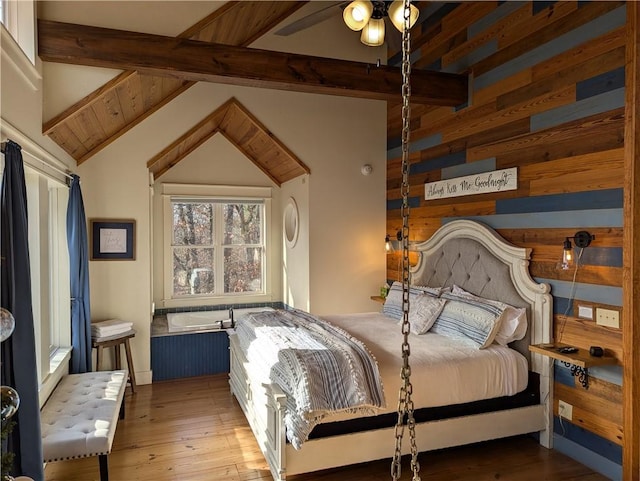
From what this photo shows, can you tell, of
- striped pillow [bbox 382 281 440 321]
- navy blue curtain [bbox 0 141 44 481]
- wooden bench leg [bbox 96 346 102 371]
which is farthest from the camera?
wooden bench leg [bbox 96 346 102 371]

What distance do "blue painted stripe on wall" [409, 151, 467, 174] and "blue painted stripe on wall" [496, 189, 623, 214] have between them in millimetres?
616

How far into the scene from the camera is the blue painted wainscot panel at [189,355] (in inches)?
176

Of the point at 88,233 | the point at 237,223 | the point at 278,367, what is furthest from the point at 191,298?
the point at 278,367

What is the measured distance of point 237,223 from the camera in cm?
570

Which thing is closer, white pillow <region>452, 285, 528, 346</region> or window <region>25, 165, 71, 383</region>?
window <region>25, 165, 71, 383</region>

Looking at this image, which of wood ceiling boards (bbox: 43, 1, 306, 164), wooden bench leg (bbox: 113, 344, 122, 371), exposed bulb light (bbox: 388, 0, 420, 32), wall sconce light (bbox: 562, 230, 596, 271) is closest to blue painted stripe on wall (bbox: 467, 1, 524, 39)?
exposed bulb light (bbox: 388, 0, 420, 32)

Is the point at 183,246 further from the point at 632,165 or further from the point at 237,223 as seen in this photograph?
the point at 632,165

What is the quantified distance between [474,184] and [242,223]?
10.1ft

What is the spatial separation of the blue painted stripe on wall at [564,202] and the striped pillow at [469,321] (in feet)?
2.46

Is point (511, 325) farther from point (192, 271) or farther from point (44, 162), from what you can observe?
point (192, 271)

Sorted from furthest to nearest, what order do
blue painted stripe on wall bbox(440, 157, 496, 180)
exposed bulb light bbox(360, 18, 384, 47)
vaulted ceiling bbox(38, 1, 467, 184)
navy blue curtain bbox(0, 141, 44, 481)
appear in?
1. blue painted stripe on wall bbox(440, 157, 496, 180)
2. vaulted ceiling bbox(38, 1, 467, 184)
3. exposed bulb light bbox(360, 18, 384, 47)
4. navy blue curtain bbox(0, 141, 44, 481)

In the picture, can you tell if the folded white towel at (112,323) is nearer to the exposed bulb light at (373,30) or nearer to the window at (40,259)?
the window at (40,259)

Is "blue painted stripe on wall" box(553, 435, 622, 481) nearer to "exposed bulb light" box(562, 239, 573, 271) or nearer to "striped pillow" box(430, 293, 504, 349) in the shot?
"striped pillow" box(430, 293, 504, 349)

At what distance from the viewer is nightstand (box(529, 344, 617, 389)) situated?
2547 mm
